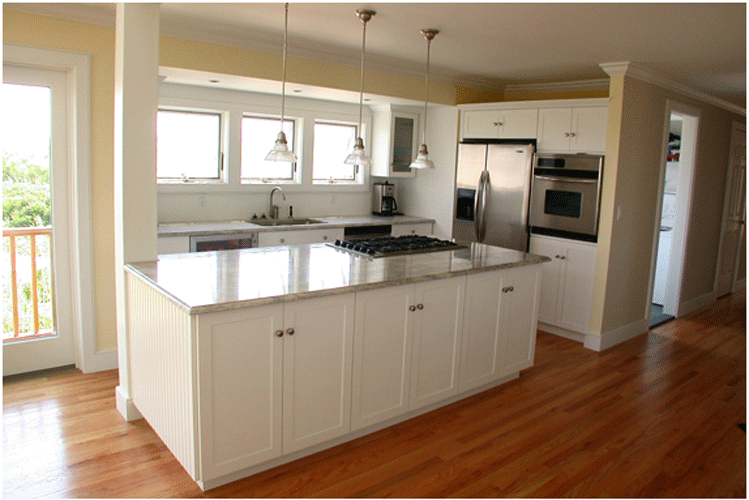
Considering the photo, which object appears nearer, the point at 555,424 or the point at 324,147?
the point at 555,424

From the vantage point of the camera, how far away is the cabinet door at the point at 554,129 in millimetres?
4652

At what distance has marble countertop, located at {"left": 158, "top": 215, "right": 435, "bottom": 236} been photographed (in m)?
4.21

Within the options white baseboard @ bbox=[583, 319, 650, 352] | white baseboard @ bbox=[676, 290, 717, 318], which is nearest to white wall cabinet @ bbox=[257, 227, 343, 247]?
white baseboard @ bbox=[583, 319, 650, 352]

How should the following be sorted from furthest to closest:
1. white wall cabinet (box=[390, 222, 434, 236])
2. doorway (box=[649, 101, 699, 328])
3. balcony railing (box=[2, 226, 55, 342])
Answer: white wall cabinet (box=[390, 222, 434, 236]), doorway (box=[649, 101, 699, 328]), balcony railing (box=[2, 226, 55, 342])

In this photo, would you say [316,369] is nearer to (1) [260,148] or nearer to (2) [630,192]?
(1) [260,148]

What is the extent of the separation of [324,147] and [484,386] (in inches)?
118

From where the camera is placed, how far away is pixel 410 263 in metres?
3.22

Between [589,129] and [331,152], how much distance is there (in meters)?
2.44

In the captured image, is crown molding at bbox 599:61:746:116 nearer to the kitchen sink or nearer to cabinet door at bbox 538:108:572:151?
cabinet door at bbox 538:108:572:151

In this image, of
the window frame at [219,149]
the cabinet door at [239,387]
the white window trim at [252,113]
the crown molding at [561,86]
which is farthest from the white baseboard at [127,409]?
the crown molding at [561,86]

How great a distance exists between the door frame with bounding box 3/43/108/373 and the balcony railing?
0.15 meters

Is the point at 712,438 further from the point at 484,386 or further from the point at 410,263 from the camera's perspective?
the point at 410,263

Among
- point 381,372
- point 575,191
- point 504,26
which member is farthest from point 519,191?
point 381,372

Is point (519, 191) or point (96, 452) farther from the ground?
point (519, 191)
